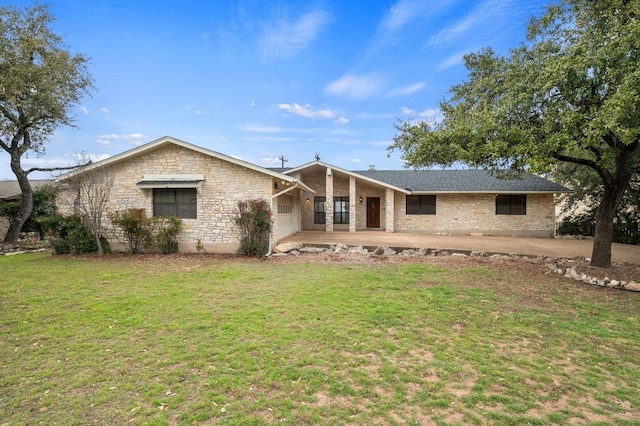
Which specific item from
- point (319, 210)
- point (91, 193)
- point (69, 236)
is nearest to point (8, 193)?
point (69, 236)

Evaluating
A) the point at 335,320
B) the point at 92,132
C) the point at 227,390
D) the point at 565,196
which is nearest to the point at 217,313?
the point at 335,320

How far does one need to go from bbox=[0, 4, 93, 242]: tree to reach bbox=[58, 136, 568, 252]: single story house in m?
6.56

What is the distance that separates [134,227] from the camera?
478 inches

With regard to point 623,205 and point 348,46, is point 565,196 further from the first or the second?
point 348,46

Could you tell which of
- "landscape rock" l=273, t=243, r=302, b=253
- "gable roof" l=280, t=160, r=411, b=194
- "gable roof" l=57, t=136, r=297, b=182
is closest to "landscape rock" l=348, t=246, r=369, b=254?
Result: "landscape rock" l=273, t=243, r=302, b=253

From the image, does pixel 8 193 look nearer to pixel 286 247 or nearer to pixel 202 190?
pixel 202 190

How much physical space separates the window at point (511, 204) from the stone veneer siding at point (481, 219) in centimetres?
25

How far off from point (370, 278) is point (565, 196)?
17474 mm

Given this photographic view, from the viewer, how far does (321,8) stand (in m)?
12.4

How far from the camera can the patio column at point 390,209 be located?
18516 mm

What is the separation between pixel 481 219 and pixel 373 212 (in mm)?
6319

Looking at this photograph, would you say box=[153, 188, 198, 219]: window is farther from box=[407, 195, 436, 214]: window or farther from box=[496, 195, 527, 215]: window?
box=[496, 195, 527, 215]: window

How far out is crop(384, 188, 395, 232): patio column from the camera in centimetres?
Answer: 1852

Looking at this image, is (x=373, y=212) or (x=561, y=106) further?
(x=373, y=212)
